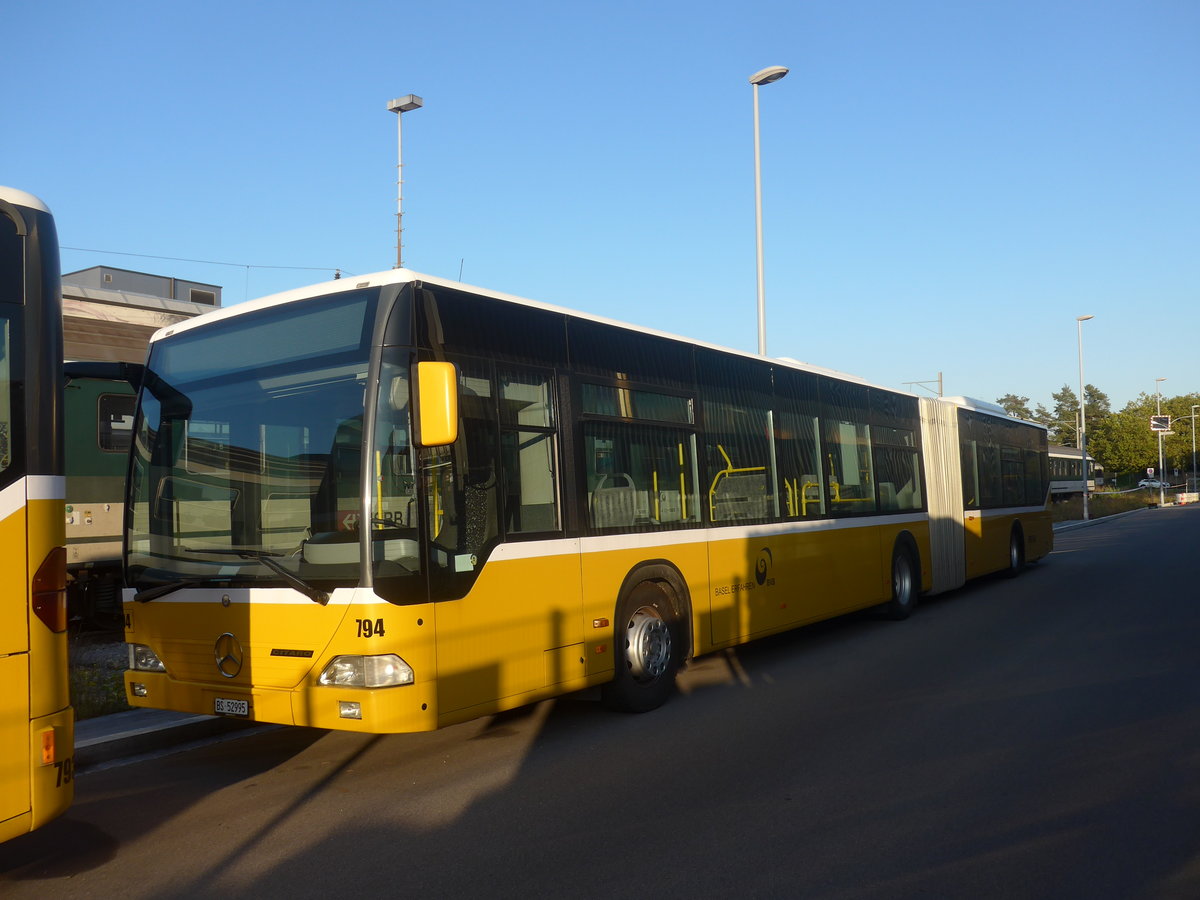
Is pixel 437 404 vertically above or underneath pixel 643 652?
above

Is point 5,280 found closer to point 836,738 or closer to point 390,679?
point 390,679

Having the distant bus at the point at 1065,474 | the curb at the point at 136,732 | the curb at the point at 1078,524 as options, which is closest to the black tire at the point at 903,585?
the curb at the point at 136,732

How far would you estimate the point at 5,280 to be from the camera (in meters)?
4.50

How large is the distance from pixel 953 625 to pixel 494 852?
960 cm

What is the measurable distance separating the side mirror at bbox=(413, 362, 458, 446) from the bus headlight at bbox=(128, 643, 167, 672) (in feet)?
8.81

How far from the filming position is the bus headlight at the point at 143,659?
270 inches

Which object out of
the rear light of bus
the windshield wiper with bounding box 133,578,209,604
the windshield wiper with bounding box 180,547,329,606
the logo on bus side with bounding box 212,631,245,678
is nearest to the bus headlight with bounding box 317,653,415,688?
the windshield wiper with bounding box 180,547,329,606

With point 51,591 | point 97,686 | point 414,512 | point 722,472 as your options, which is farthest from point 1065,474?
point 51,591

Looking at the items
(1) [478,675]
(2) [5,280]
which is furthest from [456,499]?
(2) [5,280]

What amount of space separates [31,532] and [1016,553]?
1881 cm

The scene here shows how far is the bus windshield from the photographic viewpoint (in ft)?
20.3

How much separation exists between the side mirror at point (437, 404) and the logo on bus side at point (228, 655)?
1.92 metres

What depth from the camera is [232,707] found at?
20.9 ft

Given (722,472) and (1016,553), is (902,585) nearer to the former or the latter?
(722,472)
